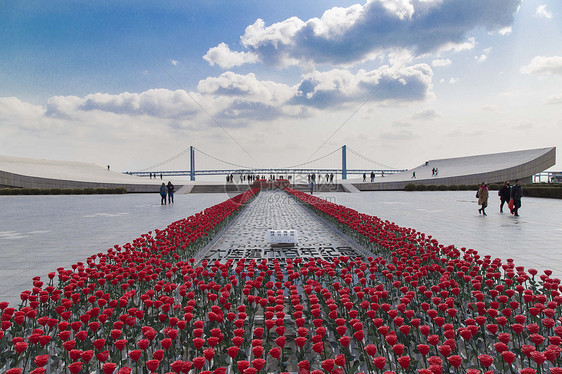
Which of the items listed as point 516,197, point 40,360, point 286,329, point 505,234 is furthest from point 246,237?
point 516,197

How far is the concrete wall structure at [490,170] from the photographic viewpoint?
121 feet

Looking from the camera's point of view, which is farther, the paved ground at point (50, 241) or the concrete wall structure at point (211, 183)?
the concrete wall structure at point (211, 183)

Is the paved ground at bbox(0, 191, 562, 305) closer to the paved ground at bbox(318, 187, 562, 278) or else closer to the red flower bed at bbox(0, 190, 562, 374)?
the paved ground at bbox(318, 187, 562, 278)

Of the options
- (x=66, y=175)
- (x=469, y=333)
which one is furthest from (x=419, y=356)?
(x=66, y=175)

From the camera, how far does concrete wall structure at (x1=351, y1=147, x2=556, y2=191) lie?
3681 centimetres

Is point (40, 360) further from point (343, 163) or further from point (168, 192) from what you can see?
point (343, 163)

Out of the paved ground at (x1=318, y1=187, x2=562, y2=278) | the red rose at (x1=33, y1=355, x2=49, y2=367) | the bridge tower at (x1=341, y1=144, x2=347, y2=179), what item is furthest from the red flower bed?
the bridge tower at (x1=341, y1=144, x2=347, y2=179)

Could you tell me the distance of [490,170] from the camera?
128 ft

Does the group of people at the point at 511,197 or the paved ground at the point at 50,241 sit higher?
the group of people at the point at 511,197

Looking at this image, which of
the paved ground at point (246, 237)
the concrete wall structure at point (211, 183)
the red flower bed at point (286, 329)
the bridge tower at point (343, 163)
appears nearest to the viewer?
the red flower bed at point (286, 329)

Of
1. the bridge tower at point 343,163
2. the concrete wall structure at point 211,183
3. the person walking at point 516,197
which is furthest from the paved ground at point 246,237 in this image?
the bridge tower at point 343,163

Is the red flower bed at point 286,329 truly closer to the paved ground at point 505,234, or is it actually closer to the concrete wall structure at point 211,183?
the paved ground at point 505,234

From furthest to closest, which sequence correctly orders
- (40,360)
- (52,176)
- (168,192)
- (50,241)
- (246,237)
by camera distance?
(52,176) → (168,192) → (246,237) → (50,241) → (40,360)

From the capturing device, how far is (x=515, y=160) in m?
42.0
